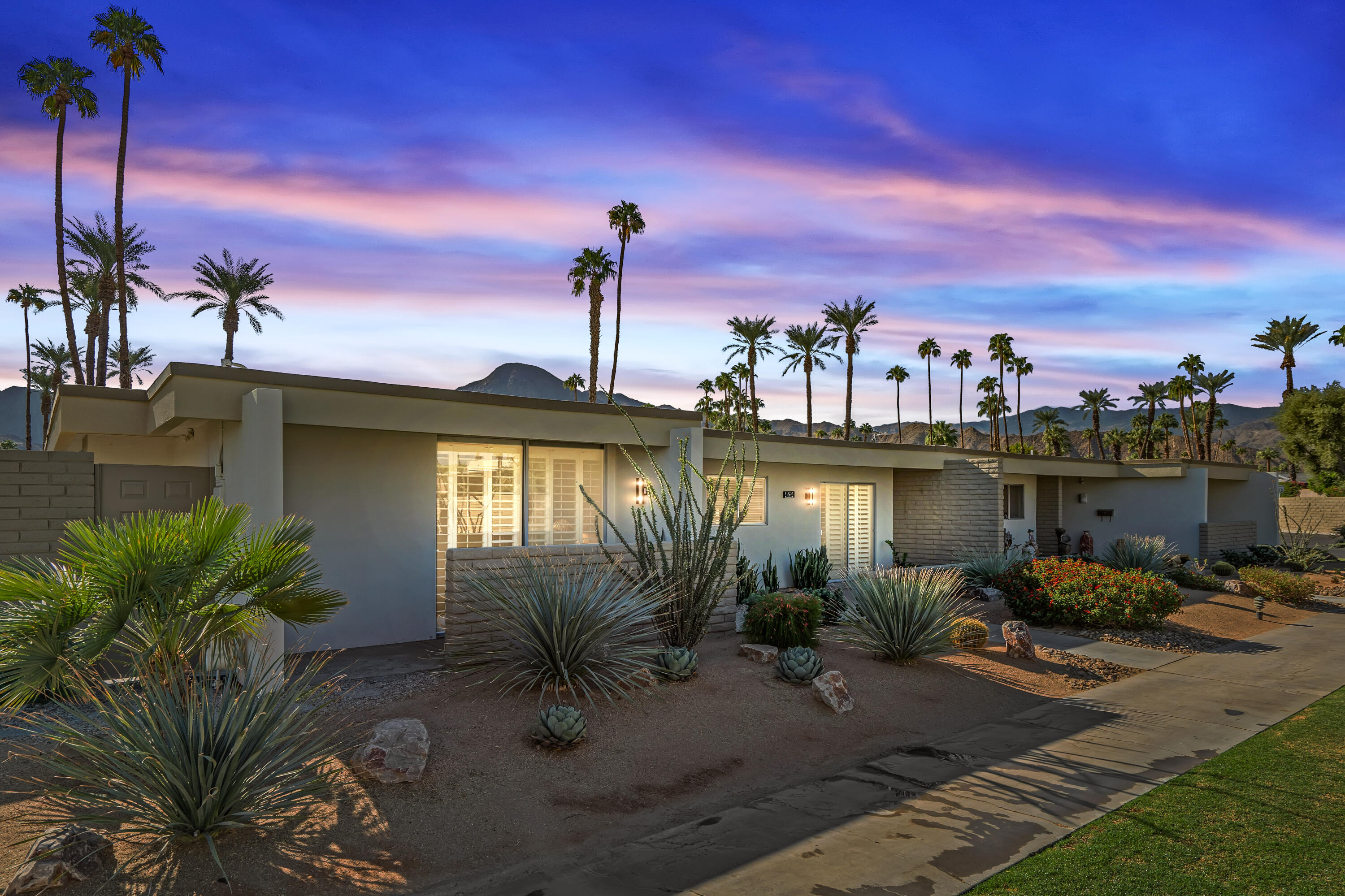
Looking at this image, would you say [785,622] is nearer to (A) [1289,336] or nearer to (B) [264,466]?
(B) [264,466]

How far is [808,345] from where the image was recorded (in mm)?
45406

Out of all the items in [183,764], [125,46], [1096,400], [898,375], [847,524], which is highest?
[125,46]

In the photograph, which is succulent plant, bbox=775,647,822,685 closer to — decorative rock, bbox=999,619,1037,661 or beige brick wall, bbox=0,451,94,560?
decorative rock, bbox=999,619,1037,661

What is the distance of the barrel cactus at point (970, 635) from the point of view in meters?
10.5

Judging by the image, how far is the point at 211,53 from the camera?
10547 mm

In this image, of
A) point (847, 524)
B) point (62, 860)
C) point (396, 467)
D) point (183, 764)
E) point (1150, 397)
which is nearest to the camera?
point (62, 860)

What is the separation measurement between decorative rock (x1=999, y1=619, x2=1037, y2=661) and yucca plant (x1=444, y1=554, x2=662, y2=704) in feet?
16.6

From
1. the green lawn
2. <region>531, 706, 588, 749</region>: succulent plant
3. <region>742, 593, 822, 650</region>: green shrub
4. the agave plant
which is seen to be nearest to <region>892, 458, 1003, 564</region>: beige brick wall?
the agave plant

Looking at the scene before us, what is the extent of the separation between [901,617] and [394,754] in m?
6.02

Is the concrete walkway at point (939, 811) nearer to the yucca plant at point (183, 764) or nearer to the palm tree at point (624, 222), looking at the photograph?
the yucca plant at point (183, 764)

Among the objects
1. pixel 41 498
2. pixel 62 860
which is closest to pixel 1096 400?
pixel 41 498

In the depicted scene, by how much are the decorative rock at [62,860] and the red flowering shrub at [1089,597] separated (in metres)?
12.5

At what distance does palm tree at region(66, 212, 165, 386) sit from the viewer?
35062mm

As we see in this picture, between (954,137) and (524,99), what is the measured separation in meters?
6.85
